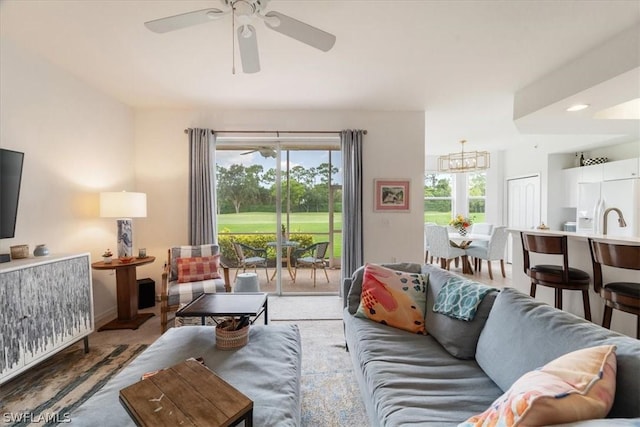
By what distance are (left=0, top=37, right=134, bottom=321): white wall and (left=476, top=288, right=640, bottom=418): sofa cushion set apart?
3526 millimetres

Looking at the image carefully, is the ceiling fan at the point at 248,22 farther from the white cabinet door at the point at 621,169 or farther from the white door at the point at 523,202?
the white door at the point at 523,202

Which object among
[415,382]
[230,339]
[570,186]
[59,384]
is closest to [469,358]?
[415,382]

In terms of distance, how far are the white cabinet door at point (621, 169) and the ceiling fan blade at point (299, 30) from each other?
5.06m

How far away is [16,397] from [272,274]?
2715 millimetres

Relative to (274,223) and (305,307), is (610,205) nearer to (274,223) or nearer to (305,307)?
(305,307)

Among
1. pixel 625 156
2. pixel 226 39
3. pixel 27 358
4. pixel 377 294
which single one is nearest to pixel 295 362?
pixel 377 294

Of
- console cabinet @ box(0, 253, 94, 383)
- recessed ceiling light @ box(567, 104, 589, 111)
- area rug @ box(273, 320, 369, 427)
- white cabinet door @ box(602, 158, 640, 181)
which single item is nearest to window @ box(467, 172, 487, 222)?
white cabinet door @ box(602, 158, 640, 181)

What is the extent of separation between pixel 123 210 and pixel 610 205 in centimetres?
671

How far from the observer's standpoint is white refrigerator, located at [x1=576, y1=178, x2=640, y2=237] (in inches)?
153

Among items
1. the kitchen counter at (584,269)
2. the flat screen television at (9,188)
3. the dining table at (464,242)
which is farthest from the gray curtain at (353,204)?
the flat screen television at (9,188)

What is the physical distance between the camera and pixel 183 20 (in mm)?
1646

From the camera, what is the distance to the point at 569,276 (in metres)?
2.46

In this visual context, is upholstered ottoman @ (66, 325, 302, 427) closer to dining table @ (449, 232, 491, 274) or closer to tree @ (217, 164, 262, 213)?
tree @ (217, 164, 262, 213)

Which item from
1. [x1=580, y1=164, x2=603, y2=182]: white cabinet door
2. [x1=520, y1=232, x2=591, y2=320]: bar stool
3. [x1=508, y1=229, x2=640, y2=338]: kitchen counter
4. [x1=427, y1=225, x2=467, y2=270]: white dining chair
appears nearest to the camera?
[x1=508, y1=229, x2=640, y2=338]: kitchen counter
